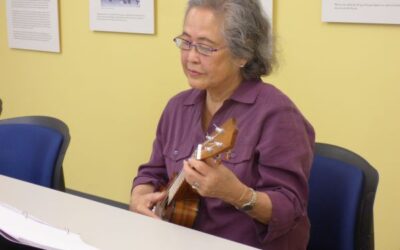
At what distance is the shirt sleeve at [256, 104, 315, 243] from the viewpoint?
140cm

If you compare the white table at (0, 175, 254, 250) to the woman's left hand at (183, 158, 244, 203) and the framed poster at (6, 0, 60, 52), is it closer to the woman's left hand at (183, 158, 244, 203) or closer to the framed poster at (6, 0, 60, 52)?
the woman's left hand at (183, 158, 244, 203)

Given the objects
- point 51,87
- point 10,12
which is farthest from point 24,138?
point 10,12

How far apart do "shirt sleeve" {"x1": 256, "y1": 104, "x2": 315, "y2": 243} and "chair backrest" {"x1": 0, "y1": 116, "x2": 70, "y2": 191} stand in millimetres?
825

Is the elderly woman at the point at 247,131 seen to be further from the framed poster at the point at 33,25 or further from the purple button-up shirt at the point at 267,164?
the framed poster at the point at 33,25

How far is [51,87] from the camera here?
3785mm

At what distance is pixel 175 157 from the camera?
5.37 feet

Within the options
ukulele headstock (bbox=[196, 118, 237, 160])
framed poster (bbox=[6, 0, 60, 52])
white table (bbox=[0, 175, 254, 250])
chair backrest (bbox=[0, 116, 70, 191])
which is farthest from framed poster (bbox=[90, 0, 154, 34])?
ukulele headstock (bbox=[196, 118, 237, 160])

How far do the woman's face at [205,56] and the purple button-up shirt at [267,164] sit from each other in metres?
0.07

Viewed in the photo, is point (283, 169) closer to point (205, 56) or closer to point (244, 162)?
point (244, 162)

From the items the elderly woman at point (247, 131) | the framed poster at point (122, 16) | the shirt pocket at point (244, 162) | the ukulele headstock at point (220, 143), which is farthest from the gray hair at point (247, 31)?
the framed poster at point (122, 16)

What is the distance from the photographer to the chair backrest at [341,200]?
1.46 meters

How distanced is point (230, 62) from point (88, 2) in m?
2.15

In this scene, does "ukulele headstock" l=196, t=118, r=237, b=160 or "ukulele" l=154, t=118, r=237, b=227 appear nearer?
"ukulele headstock" l=196, t=118, r=237, b=160

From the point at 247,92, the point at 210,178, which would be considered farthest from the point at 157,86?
the point at 210,178
